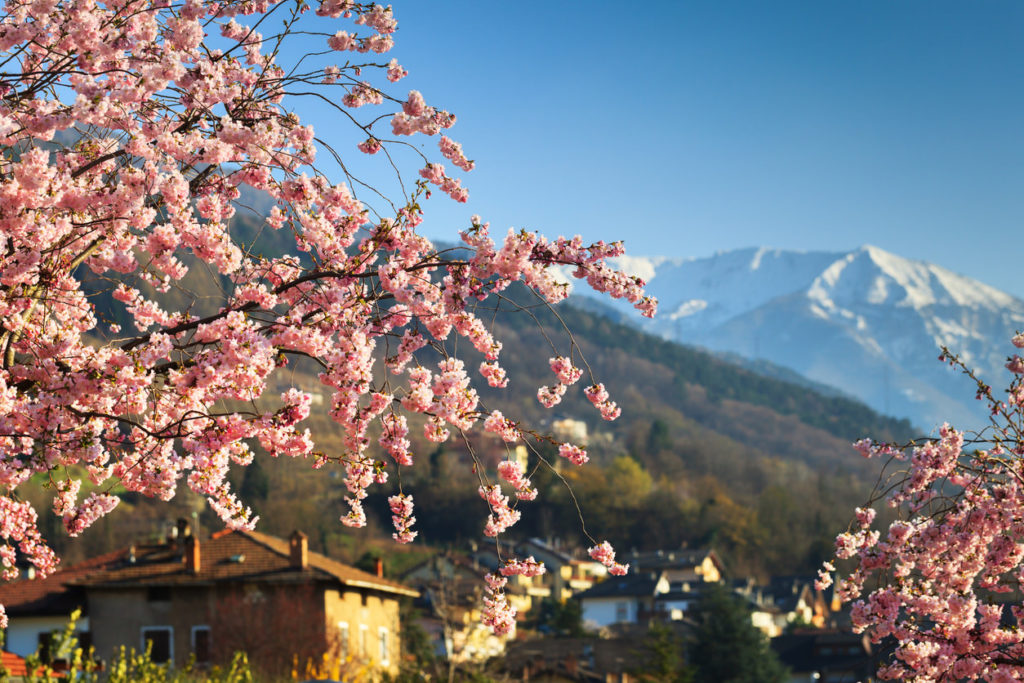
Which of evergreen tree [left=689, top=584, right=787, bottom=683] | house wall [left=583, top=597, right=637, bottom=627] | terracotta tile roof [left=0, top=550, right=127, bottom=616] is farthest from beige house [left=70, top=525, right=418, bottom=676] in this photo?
house wall [left=583, top=597, right=637, bottom=627]

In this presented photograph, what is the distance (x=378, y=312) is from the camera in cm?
614

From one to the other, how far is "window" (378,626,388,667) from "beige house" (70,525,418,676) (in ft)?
1.73

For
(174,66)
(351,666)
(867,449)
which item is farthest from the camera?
(351,666)

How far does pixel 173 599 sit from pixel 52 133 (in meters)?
29.2

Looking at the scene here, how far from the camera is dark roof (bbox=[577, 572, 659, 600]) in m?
74.0

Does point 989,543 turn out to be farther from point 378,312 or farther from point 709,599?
point 709,599

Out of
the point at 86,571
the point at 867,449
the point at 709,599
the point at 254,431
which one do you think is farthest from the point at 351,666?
the point at 254,431

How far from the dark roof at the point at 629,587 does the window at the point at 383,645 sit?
128ft

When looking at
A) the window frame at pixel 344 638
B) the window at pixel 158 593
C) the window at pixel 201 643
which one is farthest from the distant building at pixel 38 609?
the window frame at pixel 344 638

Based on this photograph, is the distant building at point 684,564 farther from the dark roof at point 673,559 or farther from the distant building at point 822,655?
the distant building at point 822,655

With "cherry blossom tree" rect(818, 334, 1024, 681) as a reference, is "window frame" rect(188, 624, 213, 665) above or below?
above

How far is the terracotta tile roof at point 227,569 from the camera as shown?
32.4 meters

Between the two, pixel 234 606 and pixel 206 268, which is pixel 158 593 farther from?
pixel 206 268

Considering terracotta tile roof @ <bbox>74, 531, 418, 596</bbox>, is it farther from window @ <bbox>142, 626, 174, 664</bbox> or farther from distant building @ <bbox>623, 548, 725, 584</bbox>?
distant building @ <bbox>623, 548, 725, 584</bbox>
